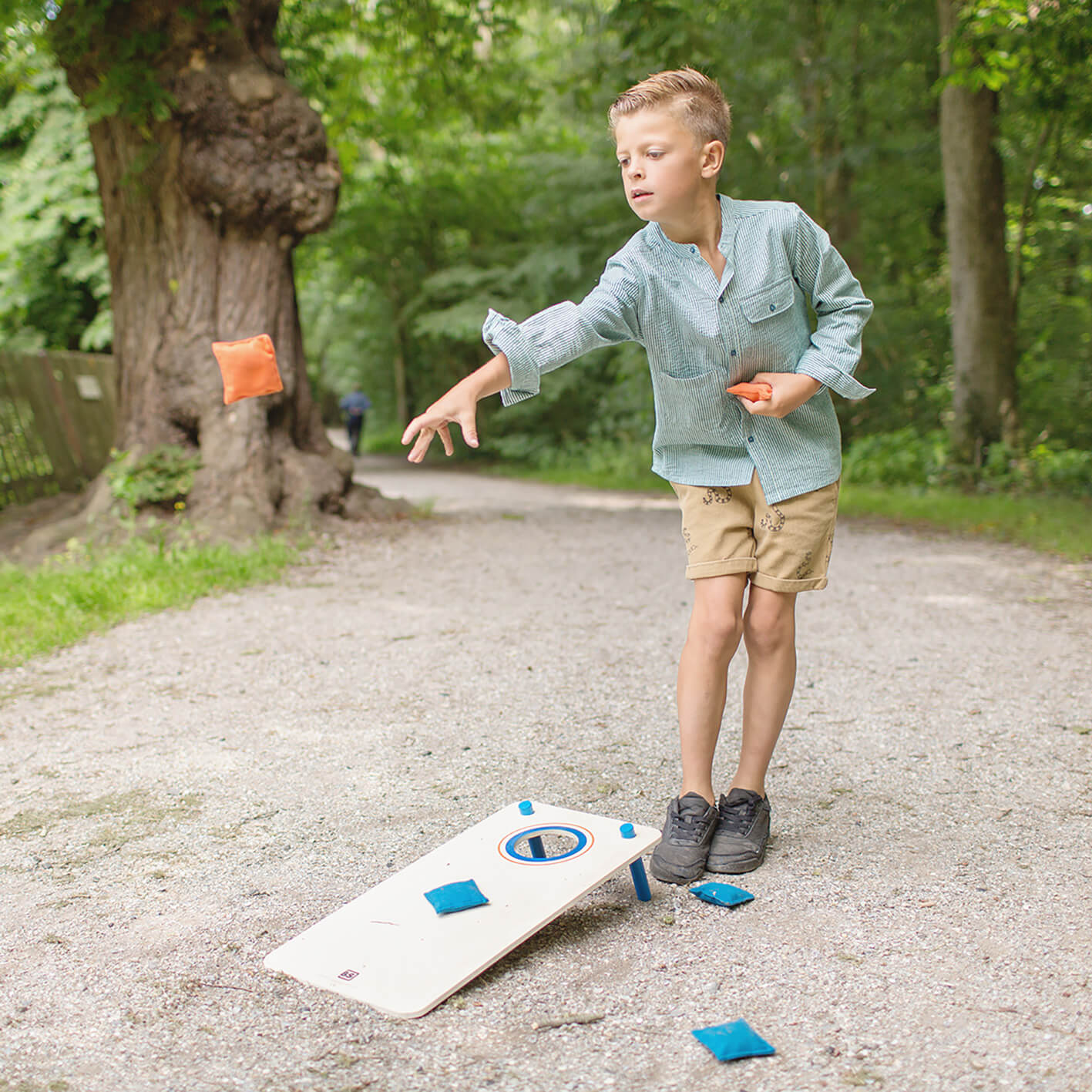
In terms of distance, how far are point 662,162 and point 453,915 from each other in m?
1.76

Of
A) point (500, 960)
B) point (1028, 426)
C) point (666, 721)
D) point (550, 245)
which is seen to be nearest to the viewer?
point (500, 960)

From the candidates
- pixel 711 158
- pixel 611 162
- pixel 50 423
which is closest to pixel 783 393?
pixel 711 158

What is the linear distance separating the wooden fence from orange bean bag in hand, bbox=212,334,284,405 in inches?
185

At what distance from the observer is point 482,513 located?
32.4ft

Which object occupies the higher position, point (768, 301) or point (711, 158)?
point (711, 158)

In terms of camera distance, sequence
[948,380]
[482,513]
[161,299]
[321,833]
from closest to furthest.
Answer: [321,833]
[161,299]
[482,513]
[948,380]

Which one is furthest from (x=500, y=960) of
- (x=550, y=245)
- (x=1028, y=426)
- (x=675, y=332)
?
(x=550, y=245)

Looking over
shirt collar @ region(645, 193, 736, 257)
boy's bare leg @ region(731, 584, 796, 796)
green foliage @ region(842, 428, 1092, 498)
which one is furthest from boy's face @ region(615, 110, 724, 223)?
green foliage @ region(842, 428, 1092, 498)

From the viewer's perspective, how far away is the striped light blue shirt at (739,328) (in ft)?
7.88

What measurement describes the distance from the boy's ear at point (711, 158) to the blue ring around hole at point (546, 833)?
1.62 m

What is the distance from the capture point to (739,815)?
258cm

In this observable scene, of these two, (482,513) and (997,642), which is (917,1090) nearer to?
(997,642)

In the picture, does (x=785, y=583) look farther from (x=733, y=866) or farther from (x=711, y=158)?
(x=711, y=158)

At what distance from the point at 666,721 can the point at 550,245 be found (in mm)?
14194
